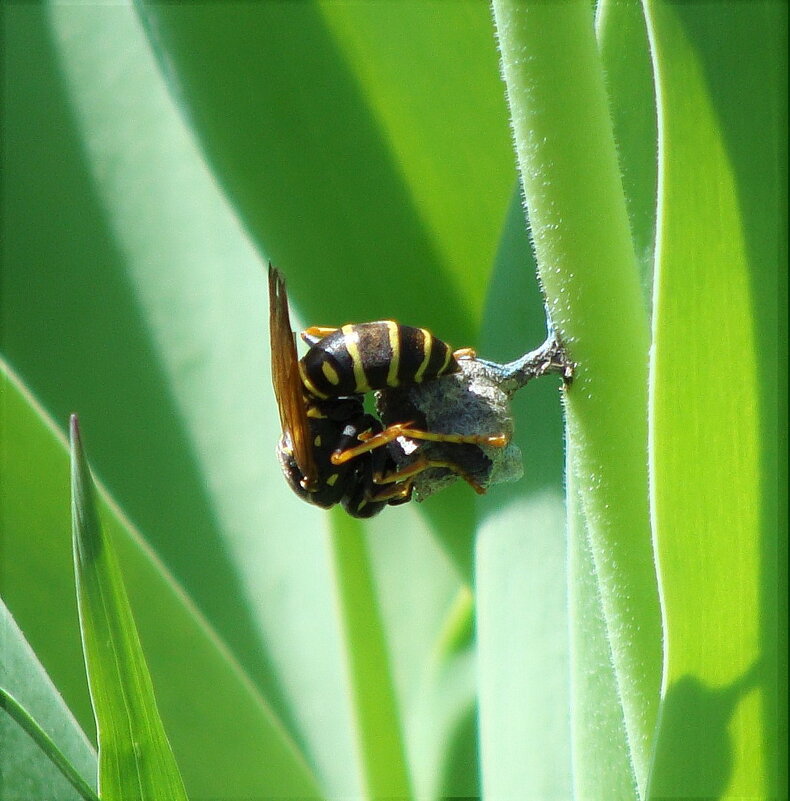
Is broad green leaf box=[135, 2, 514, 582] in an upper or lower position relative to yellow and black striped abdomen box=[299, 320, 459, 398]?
upper

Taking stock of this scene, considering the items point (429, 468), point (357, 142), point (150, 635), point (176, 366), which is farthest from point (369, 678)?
point (357, 142)

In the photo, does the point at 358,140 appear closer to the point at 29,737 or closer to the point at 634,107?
the point at 634,107

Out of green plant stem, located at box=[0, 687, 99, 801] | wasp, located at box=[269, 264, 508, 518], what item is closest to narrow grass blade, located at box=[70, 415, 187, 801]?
green plant stem, located at box=[0, 687, 99, 801]

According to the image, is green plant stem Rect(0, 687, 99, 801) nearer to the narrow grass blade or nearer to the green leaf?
the narrow grass blade

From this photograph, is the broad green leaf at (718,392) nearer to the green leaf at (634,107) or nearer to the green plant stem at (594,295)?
the green plant stem at (594,295)

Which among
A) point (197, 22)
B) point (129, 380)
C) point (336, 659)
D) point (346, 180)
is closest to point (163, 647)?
point (336, 659)

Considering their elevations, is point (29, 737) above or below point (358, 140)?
below
